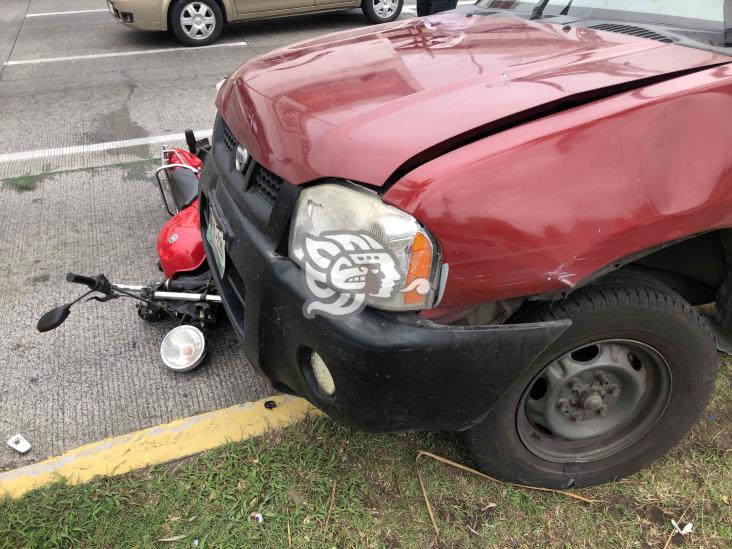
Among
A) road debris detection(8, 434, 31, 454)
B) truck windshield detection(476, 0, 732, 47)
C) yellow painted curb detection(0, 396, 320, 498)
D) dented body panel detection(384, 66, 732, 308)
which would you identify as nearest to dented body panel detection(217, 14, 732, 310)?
dented body panel detection(384, 66, 732, 308)

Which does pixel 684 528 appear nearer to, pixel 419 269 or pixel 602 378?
pixel 602 378

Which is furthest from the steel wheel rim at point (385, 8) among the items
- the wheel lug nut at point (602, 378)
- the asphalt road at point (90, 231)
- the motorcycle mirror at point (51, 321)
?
the wheel lug nut at point (602, 378)

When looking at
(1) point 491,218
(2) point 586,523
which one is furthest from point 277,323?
(2) point 586,523

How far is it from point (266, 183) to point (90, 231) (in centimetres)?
226

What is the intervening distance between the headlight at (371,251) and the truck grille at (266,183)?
25 cm

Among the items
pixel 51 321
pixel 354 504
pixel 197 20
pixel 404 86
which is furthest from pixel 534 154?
pixel 197 20

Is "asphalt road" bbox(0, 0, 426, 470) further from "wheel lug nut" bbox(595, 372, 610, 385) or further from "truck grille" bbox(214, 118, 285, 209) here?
"wheel lug nut" bbox(595, 372, 610, 385)

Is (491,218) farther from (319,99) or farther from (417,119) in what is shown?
(319,99)

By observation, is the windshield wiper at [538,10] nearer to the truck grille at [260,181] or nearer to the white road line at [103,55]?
the truck grille at [260,181]

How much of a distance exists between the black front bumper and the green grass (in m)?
0.49

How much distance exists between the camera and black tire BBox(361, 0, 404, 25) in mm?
8539

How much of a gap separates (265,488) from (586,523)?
3.79 feet

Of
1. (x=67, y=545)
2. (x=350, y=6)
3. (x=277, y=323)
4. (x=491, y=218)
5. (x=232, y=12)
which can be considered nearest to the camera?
(x=491, y=218)

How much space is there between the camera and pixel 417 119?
154 centimetres
